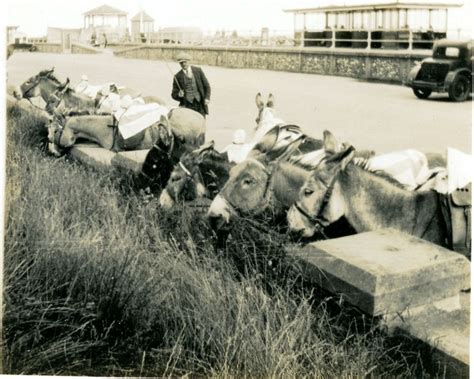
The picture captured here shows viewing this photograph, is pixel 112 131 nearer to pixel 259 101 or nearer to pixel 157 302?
pixel 259 101

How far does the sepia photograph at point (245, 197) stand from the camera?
4.10m

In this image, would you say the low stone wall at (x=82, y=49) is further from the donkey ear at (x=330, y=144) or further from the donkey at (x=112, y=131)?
the donkey ear at (x=330, y=144)

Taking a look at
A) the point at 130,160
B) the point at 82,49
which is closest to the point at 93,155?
the point at 130,160

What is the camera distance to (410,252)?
3996 millimetres

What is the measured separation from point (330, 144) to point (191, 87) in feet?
4.21

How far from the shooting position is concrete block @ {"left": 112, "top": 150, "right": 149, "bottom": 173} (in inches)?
215

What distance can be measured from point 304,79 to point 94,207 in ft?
5.91

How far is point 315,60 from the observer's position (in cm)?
517

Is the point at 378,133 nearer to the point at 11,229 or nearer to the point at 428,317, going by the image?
the point at 428,317

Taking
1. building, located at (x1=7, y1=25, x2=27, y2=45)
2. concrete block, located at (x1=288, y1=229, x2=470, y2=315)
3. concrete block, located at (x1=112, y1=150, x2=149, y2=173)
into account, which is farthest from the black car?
building, located at (x1=7, y1=25, x2=27, y2=45)

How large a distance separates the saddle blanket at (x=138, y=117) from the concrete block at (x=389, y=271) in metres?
1.89

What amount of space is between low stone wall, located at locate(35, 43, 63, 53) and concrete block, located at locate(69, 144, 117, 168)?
79 centimetres

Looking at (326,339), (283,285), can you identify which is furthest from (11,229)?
(326,339)

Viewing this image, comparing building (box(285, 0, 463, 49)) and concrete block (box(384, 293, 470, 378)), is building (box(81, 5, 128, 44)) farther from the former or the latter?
concrete block (box(384, 293, 470, 378))
